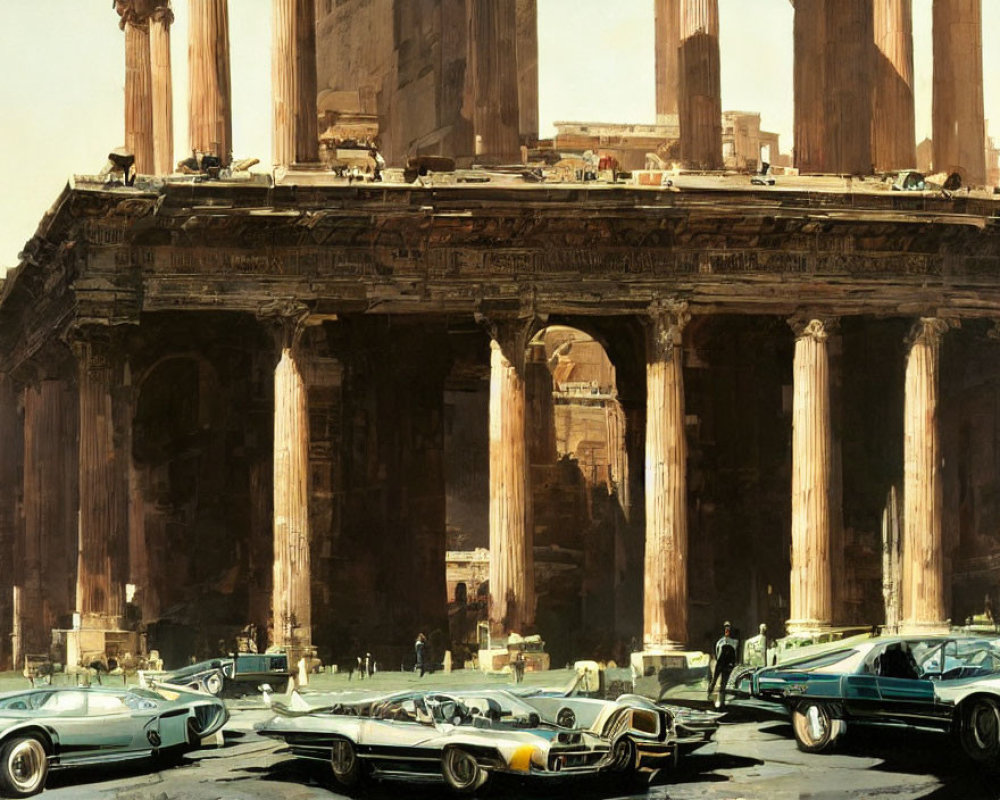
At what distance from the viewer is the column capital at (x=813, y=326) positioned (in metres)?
51.9

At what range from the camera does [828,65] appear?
55.8 meters

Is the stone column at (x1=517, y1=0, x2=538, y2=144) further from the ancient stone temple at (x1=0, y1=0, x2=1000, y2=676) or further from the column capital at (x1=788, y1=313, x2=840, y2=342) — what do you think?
the column capital at (x1=788, y1=313, x2=840, y2=342)

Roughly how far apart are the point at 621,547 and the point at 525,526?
9.35 metres

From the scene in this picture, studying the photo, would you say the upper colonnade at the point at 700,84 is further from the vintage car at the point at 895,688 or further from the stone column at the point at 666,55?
the vintage car at the point at 895,688

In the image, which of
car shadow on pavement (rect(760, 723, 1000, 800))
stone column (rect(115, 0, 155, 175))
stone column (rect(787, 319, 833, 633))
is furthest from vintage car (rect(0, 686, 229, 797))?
stone column (rect(115, 0, 155, 175))

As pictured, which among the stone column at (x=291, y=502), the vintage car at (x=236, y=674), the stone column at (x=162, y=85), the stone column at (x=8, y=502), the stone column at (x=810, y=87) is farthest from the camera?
the stone column at (x=8, y=502)

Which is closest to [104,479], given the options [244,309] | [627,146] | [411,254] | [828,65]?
[244,309]

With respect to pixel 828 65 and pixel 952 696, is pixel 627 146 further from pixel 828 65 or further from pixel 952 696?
pixel 952 696

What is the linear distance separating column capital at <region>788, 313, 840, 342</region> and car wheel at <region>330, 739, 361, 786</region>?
2178 cm

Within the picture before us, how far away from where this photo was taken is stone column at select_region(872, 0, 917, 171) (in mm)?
55812

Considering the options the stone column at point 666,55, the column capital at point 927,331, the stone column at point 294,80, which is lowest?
the column capital at point 927,331

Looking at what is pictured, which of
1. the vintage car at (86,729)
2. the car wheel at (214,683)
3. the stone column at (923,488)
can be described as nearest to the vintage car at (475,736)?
the vintage car at (86,729)

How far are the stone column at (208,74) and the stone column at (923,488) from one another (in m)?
15.7

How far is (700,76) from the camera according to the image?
55.4 metres
